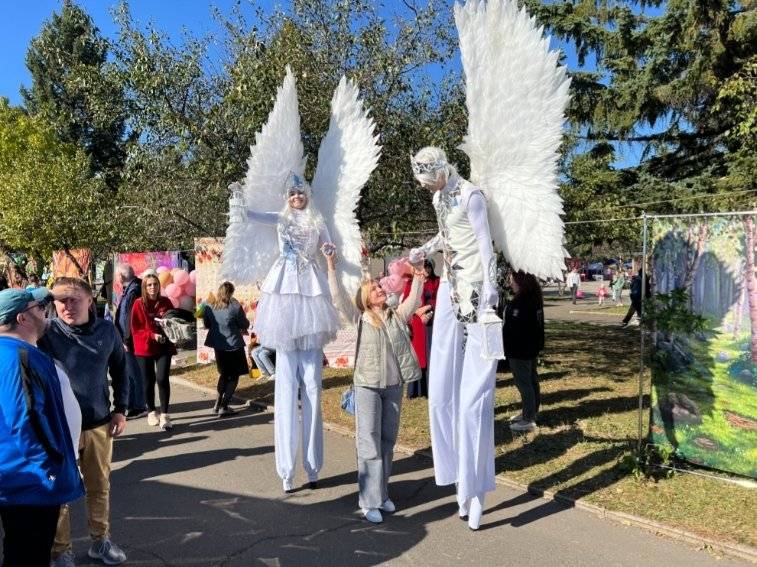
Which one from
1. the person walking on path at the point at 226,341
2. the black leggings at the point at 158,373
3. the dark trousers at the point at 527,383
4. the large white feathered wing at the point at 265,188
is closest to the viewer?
the large white feathered wing at the point at 265,188

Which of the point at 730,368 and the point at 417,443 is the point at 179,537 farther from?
the point at 730,368

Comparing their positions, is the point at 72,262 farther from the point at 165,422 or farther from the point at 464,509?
the point at 464,509

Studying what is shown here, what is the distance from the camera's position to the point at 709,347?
4.46 m

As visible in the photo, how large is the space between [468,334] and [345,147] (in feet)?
6.26

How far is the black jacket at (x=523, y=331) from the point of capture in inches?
242

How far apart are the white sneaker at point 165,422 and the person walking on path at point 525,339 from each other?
12.1ft

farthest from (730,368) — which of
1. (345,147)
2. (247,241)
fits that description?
(247,241)

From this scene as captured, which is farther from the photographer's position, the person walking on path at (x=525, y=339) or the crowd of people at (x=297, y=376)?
the person walking on path at (x=525, y=339)

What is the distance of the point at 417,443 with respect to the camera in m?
5.79

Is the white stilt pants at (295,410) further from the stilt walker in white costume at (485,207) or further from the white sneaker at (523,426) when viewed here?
the white sneaker at (523,426)

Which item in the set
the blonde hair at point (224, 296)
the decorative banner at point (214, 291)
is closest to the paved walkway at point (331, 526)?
the blonde hair at point (224, 296)

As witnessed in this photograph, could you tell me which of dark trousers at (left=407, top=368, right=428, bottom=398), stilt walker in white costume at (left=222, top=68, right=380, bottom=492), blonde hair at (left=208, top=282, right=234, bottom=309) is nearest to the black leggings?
blonde hair at (left=208, top=282, right=234, bottom=309)

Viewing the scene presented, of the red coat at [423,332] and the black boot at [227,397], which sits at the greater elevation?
the red coat at [423,332]

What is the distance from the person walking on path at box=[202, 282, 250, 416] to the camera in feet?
24.3
